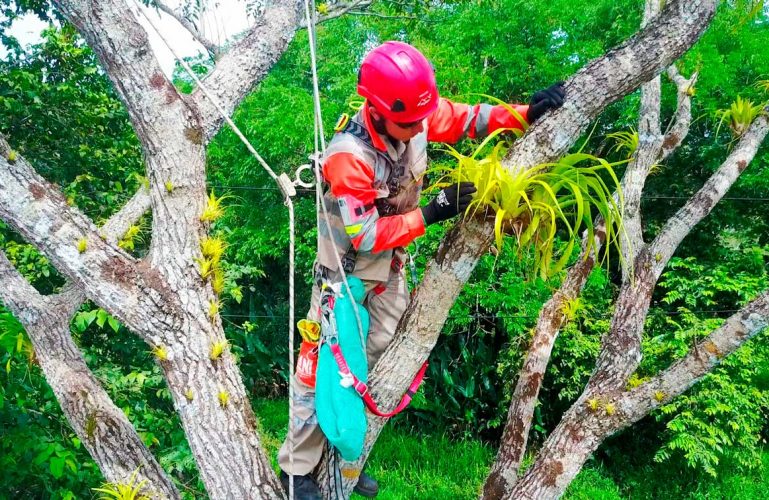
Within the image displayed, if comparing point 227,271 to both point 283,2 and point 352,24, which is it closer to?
point 283,2

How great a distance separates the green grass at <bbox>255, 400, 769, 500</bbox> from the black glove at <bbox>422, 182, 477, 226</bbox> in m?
5.17

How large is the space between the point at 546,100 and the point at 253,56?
1596mm

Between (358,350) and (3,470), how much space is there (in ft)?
8.12

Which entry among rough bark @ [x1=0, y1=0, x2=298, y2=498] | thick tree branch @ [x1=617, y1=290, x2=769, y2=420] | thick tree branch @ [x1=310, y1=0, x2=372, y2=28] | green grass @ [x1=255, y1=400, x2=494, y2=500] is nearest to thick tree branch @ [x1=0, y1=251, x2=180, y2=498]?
rough bark @ [x1=0, y1=0, x2=298, y2=498]

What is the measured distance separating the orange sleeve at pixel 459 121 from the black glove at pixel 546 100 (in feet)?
0.86

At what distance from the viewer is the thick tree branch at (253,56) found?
277 cm

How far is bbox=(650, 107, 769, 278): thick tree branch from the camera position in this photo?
3924 millimetres

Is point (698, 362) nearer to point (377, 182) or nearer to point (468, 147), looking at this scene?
point (377, 182)

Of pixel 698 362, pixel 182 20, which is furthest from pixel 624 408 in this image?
pixel 182 20

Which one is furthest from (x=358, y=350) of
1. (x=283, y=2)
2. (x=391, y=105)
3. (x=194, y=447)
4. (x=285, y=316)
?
(x=285, y=316)

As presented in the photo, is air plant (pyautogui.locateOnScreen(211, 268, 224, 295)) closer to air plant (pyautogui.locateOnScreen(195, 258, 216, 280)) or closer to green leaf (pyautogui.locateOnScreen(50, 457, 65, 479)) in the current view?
air plant (pyautogui.locateOnScreen(195, 258, 216, 280))

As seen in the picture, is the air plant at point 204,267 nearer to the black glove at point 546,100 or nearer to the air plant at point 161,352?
the air plant at point 161,352

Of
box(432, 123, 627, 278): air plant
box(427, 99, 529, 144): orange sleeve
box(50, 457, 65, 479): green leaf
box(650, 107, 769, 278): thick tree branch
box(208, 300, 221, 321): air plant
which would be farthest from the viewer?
box(650, 107, 769, 278): thick tree branch

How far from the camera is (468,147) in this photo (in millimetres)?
5539
